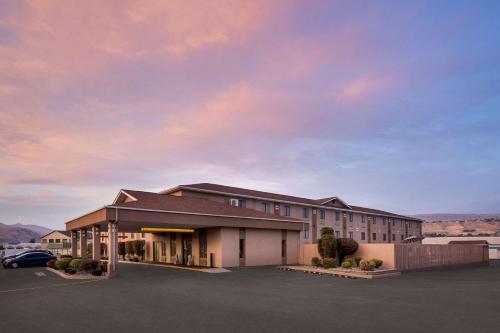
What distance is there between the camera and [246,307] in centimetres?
1472

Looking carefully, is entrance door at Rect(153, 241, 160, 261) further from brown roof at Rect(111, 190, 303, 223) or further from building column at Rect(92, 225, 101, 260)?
building column at Rect(92, 225, 101, 260)

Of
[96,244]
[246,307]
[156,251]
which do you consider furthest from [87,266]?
[156,251]

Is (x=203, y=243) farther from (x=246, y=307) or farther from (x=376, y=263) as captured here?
(x=246, y=307)

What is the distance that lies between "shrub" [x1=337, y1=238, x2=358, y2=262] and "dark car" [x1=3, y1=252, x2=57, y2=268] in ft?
89.9

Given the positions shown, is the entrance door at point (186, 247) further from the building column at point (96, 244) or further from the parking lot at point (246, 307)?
the parking lot at point (246, 307)

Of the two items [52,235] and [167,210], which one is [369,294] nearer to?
[167,210]

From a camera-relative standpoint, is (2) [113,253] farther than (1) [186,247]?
No

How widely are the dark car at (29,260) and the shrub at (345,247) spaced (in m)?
27.4

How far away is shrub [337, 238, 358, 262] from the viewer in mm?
34000

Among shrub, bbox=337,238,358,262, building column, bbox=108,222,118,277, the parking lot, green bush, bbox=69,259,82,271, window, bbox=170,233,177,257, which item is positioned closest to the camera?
the parking lot

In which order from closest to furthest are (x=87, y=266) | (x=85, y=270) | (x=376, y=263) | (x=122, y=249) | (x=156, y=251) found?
(x=87, y=266) < (x=85, y=270) < (x=376, y=263) < (x=156, y=251) < (x=122, y=249)

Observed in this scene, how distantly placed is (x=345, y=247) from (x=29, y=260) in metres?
29.1

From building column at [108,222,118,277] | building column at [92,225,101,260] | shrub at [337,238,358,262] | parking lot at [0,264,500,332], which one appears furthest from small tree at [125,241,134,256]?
parking lot at [0,264,500,332]

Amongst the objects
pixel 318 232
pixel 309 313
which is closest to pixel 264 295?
pixel 309 313
